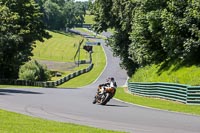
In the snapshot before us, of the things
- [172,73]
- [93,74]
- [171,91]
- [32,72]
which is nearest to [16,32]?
[32,72]

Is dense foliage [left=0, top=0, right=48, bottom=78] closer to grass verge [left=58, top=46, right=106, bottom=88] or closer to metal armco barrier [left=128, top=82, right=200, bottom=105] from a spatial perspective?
grass verge [left=58, top=46, right=106, bottom=88]

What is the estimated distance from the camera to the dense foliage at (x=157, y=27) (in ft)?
112

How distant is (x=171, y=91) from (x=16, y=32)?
1881 inches

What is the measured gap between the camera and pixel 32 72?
69.8m

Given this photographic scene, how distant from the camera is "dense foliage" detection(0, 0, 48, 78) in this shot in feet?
222

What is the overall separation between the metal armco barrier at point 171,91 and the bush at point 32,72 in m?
30.6

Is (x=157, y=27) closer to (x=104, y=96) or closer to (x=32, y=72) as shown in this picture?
(x=104, y=96)

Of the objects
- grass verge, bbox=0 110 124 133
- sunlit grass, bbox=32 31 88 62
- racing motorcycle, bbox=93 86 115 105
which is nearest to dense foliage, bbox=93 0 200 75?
racing motorcycle, bbox=93 86 115 105

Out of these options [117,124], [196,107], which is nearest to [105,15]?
[196,107]

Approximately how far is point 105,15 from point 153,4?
712 inches

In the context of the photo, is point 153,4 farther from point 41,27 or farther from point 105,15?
point 41,27

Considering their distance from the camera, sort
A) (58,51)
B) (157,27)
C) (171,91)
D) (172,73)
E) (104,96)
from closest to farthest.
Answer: (104,96) < (171,91) < (172,73) < (157,27) < (58,51)

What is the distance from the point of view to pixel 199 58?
115 ft

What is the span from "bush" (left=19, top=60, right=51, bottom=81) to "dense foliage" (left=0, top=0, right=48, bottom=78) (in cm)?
260
